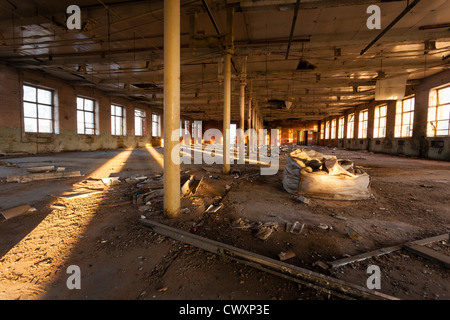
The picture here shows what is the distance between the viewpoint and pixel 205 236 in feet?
7.44

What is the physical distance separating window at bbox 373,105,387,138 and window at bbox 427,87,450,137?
14.1ft

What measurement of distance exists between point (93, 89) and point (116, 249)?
50.7ft

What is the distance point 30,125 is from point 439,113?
70.3 ft

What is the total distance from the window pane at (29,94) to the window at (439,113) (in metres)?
21.2

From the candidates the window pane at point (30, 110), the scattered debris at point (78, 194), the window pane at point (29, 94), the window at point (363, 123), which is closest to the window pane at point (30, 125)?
the window pane at point (30, 110)

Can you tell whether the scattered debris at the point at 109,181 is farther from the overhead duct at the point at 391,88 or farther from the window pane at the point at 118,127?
the window pane at the point at 118,127

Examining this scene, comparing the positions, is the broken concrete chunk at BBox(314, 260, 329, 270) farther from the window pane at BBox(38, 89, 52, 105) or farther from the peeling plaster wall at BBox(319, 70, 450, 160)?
the window pane at BBox(38, 89, 52, 105)

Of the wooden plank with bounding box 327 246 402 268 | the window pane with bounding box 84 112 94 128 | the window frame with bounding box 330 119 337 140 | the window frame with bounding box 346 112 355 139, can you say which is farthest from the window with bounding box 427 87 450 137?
the window pane with bounding box 84 112 94 128

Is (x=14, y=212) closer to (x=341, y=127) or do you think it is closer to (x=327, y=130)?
(x=341, y=127)

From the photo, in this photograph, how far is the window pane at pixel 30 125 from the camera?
1050 centimetres

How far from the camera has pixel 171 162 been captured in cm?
Result: 261

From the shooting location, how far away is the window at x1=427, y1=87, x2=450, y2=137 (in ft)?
33.7
